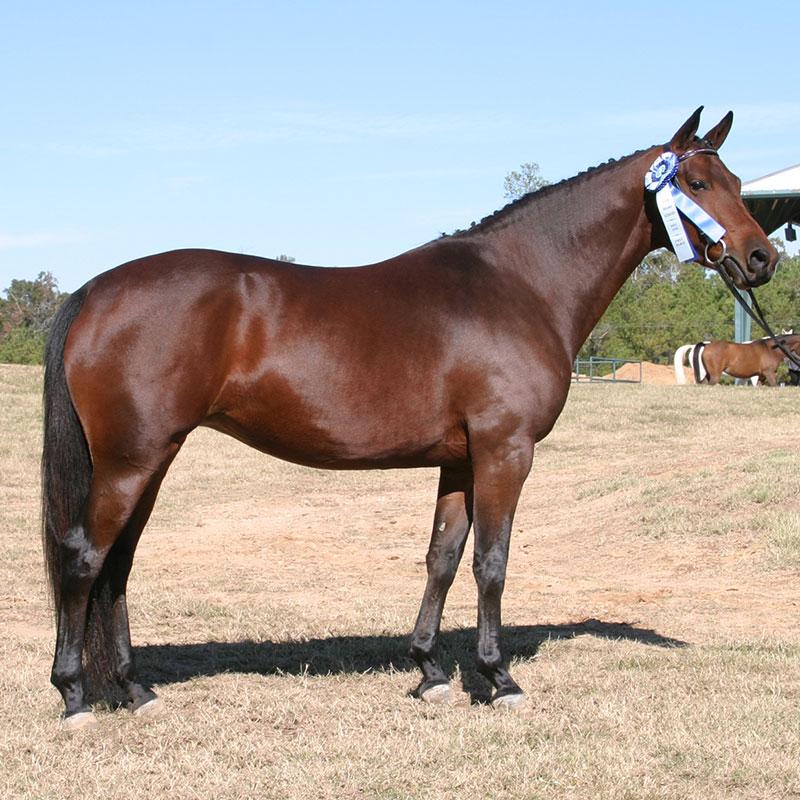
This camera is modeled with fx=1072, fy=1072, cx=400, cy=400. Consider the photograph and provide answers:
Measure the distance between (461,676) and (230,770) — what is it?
1.83m

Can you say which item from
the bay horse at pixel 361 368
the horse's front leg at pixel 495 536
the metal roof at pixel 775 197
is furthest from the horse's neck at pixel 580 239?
the metal roof at pixel 775 197

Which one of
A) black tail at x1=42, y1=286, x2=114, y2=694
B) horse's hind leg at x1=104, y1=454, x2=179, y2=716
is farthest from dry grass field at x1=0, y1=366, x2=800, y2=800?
black tail at x1=42, y1=286, x2=114, y2=694

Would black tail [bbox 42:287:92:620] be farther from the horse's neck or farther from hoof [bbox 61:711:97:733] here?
the horse's neck

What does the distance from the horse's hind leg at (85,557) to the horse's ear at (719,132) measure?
10.3 feet

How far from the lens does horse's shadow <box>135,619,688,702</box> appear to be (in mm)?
→ 5871

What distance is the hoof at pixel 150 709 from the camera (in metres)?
4.98

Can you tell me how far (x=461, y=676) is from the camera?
576cm

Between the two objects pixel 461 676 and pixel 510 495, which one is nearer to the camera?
pixel 510 495

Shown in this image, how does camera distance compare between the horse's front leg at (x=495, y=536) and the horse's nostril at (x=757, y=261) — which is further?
the horse's nostril at (x=757, y=261)

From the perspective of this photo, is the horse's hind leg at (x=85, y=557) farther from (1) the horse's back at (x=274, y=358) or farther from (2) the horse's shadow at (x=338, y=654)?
(2) the horse's shadow at (x=338, y=654)

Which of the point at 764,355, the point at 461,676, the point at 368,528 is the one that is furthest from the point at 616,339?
the point at 461,676

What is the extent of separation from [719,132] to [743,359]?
77.0ft

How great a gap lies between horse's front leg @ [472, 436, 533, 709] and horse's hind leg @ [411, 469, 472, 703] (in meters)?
0.31

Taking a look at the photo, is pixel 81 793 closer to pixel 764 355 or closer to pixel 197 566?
pixel 197 566
